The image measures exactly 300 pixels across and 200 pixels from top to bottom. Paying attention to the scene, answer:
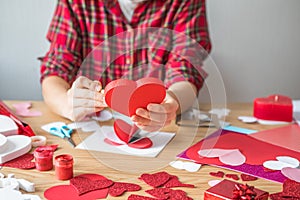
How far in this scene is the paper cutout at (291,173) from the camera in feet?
2.71

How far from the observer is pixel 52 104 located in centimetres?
118

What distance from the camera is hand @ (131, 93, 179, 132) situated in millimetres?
854

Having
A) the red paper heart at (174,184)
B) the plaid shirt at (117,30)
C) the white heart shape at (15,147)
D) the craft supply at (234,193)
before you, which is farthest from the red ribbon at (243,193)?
the plaid shirt at (117,30)

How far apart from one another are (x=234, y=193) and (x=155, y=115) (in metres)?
0.24

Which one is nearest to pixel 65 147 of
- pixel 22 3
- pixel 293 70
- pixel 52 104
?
pixel 52 104

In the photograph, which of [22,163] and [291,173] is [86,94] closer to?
[22,163]

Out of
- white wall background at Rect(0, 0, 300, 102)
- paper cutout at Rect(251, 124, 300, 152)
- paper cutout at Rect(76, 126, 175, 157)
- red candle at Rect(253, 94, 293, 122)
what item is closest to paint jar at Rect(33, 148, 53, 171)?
paper cutout at Rect(76, 126, 175, 157)

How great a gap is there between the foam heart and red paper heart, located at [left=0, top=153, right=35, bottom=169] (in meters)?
0.18

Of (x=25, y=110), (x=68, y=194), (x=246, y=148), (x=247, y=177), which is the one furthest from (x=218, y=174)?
(x=25, y=110)

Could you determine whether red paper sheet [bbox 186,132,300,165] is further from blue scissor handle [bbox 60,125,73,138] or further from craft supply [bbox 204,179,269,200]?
blue scissor handle [bbox 60,125,73,138]

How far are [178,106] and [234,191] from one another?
342mm

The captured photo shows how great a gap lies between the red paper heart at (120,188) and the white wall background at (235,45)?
1.11 m

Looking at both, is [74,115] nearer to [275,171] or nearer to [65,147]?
[65,147]

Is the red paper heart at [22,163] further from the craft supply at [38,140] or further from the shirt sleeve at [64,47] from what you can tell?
the shirt sleeve at [64,47]
